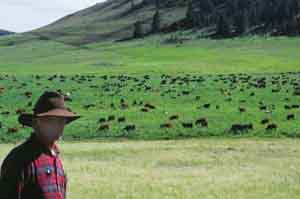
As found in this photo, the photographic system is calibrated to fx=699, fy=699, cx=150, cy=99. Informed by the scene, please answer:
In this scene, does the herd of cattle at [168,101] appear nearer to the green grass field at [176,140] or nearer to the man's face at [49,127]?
the green grass field at [176,140]

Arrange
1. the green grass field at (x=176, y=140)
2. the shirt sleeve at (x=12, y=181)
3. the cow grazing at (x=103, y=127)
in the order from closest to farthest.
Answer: the shirt sleeve at (x=12, y=181), the green grass field at (x=176, y=140), the cow grazing at (x=103, y=127)

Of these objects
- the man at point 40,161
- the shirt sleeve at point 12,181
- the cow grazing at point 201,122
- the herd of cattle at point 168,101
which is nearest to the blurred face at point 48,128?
the man at point 40,161

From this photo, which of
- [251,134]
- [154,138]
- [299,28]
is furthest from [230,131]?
[299,28]

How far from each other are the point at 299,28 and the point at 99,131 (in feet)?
471

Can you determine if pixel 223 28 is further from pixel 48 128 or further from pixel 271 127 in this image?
pixel 48 128

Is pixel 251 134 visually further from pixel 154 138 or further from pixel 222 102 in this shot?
pixel 222 102

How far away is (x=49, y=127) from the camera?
256 inches

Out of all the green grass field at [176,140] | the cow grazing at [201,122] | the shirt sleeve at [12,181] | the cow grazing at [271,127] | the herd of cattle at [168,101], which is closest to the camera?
the shirt sleeve at [12,181]

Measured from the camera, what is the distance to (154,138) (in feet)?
83.0

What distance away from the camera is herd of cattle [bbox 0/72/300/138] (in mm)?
27391

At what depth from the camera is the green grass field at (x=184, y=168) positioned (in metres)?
15.7

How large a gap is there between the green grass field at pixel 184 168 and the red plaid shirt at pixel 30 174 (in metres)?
8.79

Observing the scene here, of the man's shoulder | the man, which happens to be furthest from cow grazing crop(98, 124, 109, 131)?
the man's shoulder

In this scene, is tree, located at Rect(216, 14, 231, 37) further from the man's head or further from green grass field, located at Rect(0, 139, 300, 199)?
the man's head
